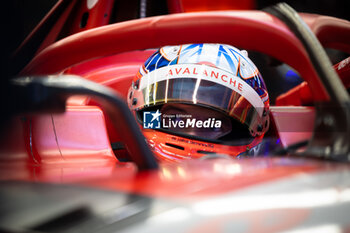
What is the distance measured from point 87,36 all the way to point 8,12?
61 centimetres

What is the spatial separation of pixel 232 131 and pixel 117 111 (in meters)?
0.73

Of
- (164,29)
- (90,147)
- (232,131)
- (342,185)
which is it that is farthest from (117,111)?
(232,131)

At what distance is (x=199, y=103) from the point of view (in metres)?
1.02

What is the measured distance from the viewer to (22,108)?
0.28m

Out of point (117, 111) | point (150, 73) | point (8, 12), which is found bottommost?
point (150, 73)

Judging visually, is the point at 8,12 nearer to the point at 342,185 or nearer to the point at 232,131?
the point at 342,185

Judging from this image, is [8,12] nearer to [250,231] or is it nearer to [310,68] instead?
[250,231]

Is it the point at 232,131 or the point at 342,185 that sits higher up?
the point at 342,185

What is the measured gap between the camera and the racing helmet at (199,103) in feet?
3.38

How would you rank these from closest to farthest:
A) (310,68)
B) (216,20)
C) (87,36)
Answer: (310,68) → (216,20) → (87,36)

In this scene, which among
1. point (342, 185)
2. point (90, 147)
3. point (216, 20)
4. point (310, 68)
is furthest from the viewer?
point (90, 147)

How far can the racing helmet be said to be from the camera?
1029mm

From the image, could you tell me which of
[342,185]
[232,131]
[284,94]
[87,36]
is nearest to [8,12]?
[342,185]

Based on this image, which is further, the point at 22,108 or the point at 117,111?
the point at 117,111
